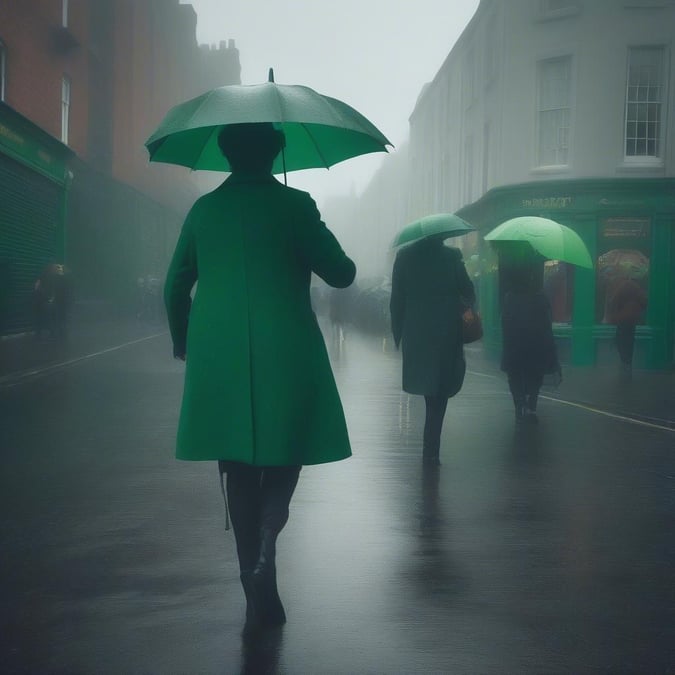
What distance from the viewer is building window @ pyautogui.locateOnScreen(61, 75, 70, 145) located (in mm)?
28125

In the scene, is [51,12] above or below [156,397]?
above

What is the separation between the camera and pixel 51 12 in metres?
26.0

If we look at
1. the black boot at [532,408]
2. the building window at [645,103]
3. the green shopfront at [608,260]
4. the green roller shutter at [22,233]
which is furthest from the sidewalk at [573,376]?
the building window at [645,103]

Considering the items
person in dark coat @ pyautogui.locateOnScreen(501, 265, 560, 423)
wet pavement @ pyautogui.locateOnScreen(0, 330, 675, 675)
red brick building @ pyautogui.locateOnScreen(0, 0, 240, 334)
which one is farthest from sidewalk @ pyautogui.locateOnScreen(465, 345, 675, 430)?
red brick building @ pyautogui.locateOnScreen(0, 0, 240, 334)

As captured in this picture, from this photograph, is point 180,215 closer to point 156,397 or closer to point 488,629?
point 156,397

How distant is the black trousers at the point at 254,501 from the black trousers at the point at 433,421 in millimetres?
3558

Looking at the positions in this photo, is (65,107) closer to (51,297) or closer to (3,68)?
(3,68)

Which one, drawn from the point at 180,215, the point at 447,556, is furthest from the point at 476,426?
the point at 180,215

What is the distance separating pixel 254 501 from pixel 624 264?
19.4 metres

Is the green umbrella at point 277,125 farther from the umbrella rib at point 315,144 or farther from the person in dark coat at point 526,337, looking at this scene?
the person in dark coat at point 526,337

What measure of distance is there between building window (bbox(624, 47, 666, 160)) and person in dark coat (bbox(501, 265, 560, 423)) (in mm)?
13037

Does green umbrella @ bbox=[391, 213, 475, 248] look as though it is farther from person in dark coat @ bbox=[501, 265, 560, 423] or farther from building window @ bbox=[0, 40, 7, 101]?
building window @ bbox=[0, 40, 7, 101]

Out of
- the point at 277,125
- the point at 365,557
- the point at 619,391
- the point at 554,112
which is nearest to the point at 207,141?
the point at 277,125

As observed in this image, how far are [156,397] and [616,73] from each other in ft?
45.7
